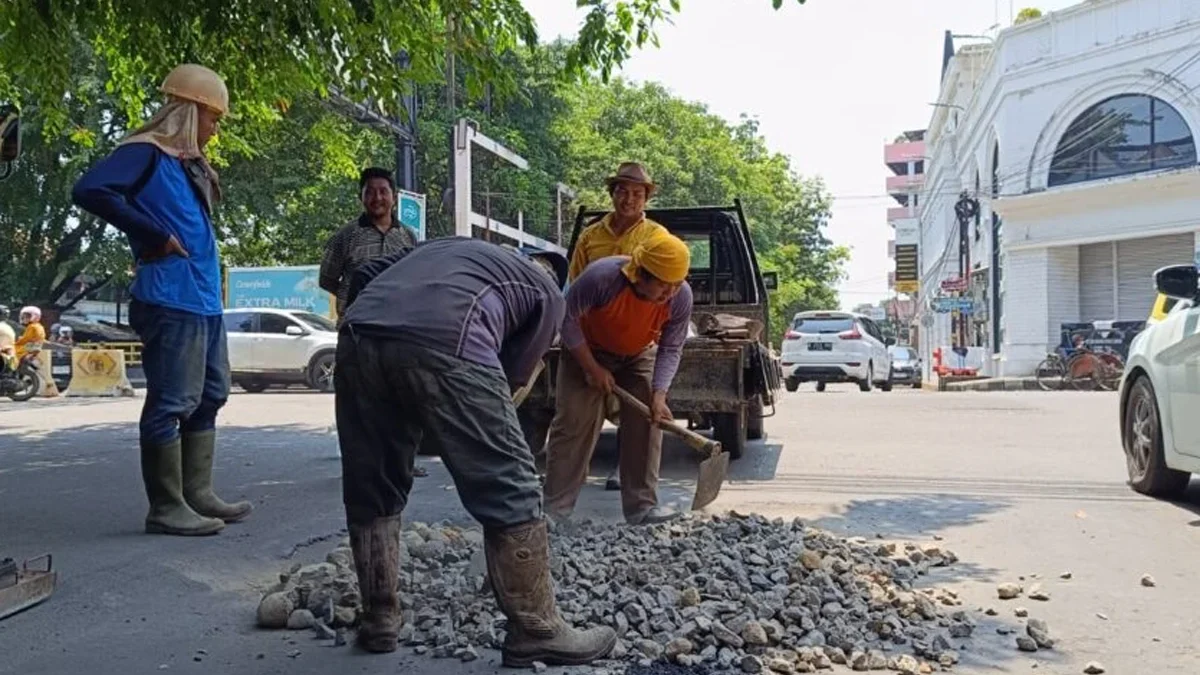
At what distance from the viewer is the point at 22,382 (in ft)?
54.3

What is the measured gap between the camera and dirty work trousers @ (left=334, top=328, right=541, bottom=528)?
3.14m

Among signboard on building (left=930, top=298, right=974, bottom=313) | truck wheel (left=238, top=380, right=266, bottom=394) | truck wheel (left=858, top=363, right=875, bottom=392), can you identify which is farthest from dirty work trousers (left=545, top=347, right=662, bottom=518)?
signboard on building (left=930, top=298, right=974, bottom=313)

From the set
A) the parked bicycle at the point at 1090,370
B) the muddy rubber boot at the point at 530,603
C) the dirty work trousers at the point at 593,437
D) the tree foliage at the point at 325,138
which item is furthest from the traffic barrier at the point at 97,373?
the parked bicycle at the point at 1090,370

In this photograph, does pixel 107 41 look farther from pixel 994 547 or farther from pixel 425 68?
pixel 994 547

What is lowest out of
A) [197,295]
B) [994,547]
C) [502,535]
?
[994,547]

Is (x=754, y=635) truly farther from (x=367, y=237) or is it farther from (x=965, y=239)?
(x=965, y=239)

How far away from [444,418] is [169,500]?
2584 millimetres

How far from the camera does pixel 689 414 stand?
24.8ft

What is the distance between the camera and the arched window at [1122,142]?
24.8 meters

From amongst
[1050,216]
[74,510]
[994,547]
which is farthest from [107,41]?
[1050,216]

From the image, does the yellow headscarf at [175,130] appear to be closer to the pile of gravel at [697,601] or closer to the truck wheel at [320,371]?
the pile of gravel at [697,601]

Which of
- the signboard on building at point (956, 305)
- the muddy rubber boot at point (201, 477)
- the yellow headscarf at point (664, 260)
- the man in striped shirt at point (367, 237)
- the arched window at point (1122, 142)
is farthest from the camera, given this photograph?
the signboard on building at point (956, 305)

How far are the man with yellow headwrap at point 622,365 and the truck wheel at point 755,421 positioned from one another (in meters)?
3.18

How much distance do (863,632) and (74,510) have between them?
4457mm
